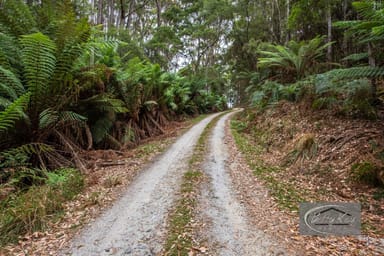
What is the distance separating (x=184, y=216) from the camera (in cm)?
324

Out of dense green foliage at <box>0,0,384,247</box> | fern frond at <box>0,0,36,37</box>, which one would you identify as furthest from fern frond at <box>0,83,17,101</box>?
fern frond at <box>0,0,36,37</box>

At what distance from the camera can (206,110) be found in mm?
21969

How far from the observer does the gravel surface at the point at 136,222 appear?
2611mm

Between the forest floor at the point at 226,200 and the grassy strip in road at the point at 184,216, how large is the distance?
0.04 m

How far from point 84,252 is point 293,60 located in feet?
28.3

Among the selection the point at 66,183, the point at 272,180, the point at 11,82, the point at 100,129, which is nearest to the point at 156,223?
the point at 66,183

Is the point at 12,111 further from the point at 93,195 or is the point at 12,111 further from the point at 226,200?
the point at 226,200

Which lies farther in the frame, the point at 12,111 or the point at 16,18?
the point at 16,18

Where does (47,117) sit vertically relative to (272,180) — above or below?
above

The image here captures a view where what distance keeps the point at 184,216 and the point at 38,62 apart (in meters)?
3.59

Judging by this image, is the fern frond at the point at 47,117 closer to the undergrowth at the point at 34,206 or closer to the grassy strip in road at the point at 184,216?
the undergrowth at the point at 34,206

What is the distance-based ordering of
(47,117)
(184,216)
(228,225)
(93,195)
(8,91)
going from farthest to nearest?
(47,117), (8,91), (93,195), (184,216), (228,225)

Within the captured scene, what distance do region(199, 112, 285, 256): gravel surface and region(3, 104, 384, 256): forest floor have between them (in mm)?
12

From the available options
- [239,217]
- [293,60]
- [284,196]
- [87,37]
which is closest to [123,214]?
[239,217]
